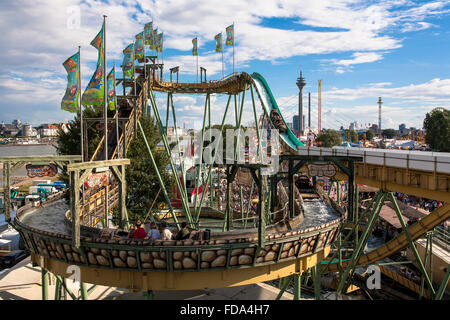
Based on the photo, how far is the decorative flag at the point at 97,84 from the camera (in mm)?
13680

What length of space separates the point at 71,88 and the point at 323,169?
38.6 ft

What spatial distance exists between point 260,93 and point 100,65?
14.4 m

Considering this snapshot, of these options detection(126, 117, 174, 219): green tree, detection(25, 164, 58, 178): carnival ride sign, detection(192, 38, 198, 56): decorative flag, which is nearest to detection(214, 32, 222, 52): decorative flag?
detection(192, 38, 198, 56): decorative flag

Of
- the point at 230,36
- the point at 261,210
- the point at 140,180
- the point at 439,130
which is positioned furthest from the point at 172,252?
the point at 439,130

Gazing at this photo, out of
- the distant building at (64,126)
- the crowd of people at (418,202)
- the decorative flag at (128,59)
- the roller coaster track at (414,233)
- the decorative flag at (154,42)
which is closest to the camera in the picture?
the roller coaster track at (414,233)

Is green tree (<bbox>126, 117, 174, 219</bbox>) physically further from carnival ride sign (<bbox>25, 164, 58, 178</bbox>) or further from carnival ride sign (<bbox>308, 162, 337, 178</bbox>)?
carnival ride sign (<bbox>308, 162, 337, 178</bbox>)

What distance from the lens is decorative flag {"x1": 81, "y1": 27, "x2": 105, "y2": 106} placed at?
13.7 metres

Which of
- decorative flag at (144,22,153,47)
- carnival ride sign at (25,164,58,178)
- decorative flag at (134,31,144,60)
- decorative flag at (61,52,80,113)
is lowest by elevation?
carnival ride sign at (25,164,58,178)

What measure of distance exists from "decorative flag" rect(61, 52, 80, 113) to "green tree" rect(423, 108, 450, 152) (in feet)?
227

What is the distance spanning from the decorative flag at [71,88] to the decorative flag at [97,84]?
0.95 metres

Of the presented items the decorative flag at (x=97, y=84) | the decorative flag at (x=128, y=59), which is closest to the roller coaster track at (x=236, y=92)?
the decorative flag at (x=128, y=59)

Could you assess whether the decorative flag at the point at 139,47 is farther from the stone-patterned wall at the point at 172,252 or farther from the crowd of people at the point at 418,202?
the crowd of people at the point at 418,202

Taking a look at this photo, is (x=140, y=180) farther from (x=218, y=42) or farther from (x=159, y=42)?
(x=218, y=42)
